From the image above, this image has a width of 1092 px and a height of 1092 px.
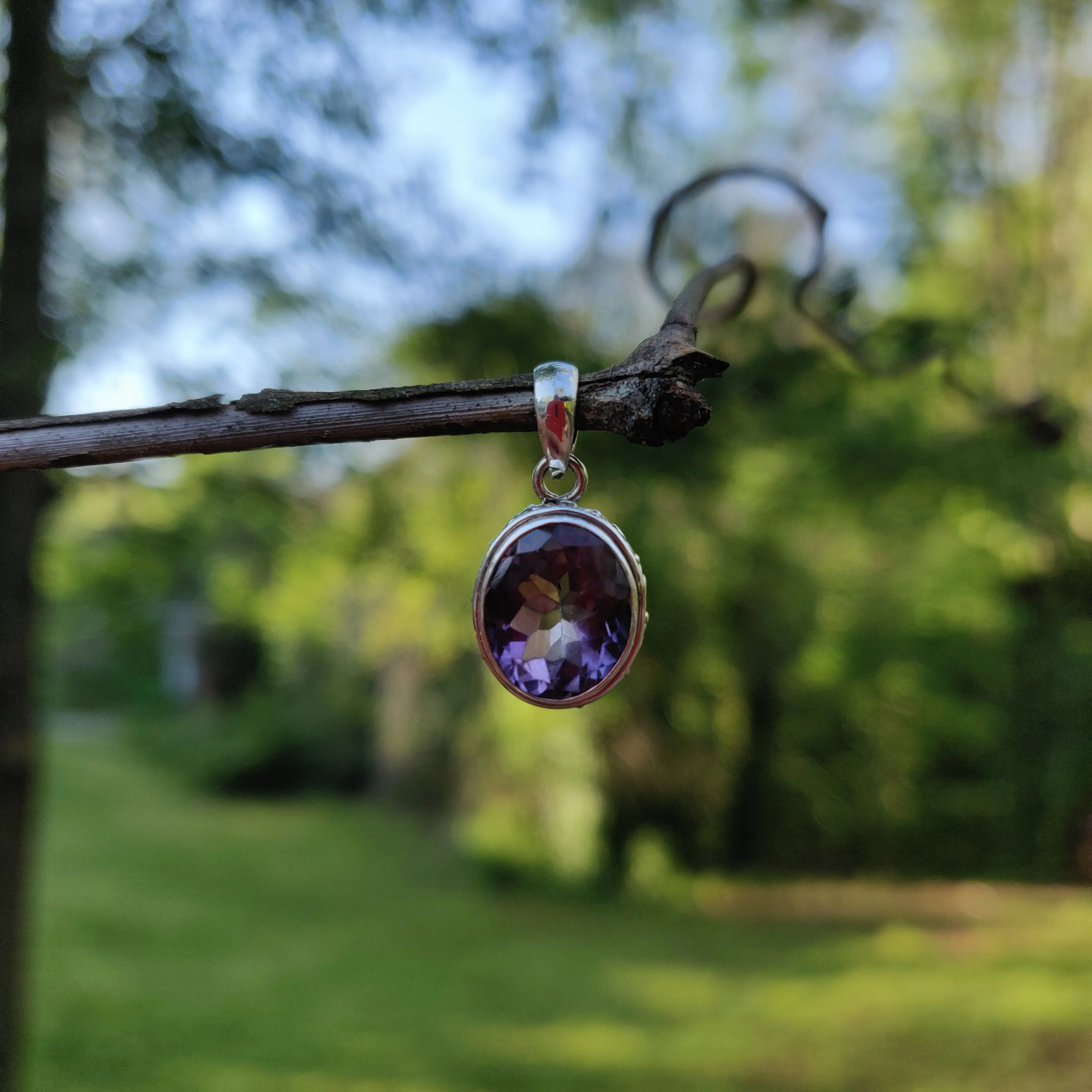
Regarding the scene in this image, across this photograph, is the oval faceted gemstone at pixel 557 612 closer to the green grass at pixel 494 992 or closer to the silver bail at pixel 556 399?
the silver bail at pixel 556 399

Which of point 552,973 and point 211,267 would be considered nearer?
point 211,267

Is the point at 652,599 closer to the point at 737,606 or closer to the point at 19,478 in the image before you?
the point at 737,606

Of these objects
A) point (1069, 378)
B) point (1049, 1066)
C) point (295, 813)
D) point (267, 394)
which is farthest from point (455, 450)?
point (295, 813)

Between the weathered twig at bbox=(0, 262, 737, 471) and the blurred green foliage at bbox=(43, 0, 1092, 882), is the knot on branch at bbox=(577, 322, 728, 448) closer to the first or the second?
the weathered twig at bbox=(0, 262, 737, 471)

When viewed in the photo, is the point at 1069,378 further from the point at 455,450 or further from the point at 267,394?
the point at 267,394

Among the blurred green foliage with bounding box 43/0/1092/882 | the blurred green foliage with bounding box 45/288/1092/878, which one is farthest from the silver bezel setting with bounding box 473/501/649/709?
the blurred green foliage with bounding box 45/288/1092/878

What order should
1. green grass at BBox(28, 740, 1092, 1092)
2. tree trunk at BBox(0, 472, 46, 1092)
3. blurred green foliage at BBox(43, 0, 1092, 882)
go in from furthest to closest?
1. green grass at BBox(28, 740, 1092, 1092)
2. blurred green foliage at BBox(43, 0, 1092, 882)
3. tree trunk at BBox(0, 472, 46, 1092)

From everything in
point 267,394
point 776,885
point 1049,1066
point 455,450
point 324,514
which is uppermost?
point 455,450

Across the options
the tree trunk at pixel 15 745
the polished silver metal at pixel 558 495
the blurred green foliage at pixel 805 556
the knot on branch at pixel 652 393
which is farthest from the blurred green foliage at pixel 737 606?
the knot on branch at pixel 652 393
